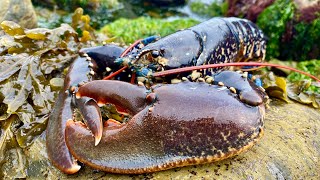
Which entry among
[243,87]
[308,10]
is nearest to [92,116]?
[243,87]

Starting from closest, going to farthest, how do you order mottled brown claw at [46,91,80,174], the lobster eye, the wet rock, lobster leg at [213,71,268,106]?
lobster leg at [213,71,268,106]
mottled brown claw at [46,91,80,174]
the lobster eye
the wet rock

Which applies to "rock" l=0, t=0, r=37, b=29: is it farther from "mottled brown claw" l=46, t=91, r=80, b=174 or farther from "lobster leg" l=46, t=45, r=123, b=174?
"mottled brown claw" l=46, t=91, r=80, b=174

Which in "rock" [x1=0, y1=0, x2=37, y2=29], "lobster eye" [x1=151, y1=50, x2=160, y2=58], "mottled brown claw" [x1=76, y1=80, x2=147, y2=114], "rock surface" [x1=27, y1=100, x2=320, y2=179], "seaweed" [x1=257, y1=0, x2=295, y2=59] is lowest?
"seaweed" [x1=257, y1=0, x2=295, y2=59]

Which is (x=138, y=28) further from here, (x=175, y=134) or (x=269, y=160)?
(x=175, y=134)

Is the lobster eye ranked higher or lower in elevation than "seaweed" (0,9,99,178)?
higher

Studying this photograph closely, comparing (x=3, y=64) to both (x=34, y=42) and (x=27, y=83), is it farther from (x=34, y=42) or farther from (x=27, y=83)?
(x=34, y=42)

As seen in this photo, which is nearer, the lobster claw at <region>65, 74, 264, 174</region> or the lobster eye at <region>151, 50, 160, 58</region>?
the lobster claw at <region>65, 74, 264, 174</region>

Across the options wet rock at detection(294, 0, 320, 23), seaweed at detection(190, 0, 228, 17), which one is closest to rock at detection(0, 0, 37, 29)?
wet rock at detection(294, 0, 320, 23)

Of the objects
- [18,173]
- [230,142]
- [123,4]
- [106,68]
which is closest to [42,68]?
[106,68]
